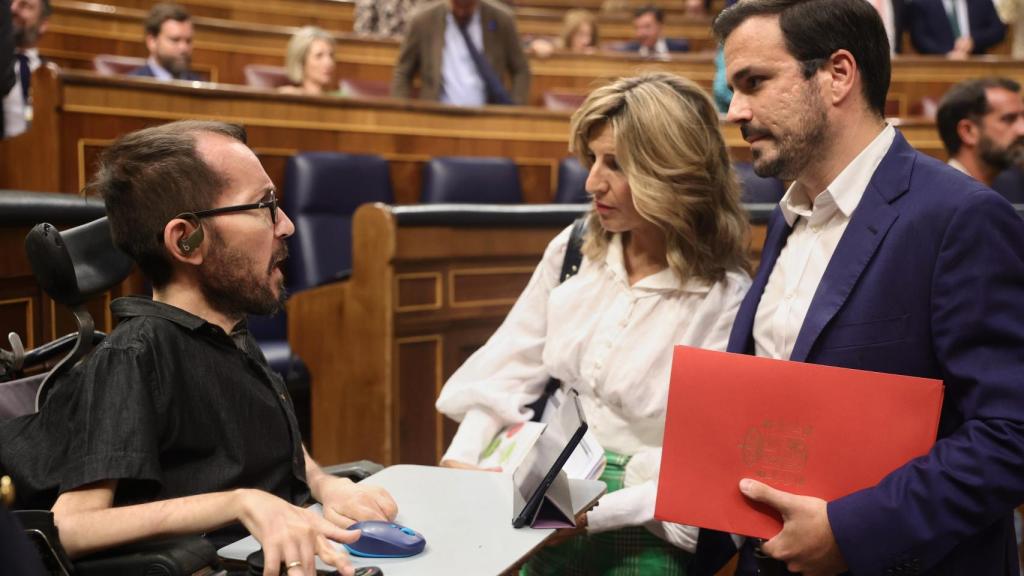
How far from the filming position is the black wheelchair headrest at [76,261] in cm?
115

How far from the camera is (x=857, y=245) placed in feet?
4.00

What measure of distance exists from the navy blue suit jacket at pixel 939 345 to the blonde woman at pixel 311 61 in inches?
130

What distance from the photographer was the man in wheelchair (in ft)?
3.32

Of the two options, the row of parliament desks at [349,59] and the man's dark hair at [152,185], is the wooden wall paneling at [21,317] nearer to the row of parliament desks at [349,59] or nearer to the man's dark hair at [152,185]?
the man's dark hair at [152,185]

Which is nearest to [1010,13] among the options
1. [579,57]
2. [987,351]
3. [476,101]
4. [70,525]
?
[579,57]

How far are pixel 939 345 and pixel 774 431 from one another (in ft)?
0.69

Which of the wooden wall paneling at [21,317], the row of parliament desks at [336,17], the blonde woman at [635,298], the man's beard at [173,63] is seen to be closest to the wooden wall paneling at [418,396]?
the blonde woman at [635,298]

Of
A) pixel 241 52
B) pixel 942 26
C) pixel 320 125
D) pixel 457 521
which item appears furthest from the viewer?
pixel 942 26

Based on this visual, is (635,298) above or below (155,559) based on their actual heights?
above

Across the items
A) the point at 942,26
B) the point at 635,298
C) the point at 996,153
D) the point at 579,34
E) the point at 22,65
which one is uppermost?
the point at 942,26

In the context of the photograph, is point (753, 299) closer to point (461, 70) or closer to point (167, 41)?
point (461, 70)

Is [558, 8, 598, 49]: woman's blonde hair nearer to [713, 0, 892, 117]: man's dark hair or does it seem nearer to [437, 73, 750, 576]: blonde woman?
[437, 73, 750, 576]: blonde woman

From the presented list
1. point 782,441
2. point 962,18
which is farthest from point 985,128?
point 962,18

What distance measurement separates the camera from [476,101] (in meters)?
4.36
